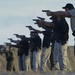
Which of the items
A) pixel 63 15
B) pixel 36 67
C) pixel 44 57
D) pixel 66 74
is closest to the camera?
pixel 66 74

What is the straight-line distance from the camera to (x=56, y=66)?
39.1ft

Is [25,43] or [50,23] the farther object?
[25,43]

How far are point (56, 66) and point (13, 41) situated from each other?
313 inches

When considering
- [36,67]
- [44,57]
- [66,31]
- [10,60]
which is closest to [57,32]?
[66,31]

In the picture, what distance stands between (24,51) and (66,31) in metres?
5.99

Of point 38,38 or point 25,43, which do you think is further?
point 25,43

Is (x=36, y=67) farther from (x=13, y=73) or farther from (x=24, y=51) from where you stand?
(x=13, y=73)

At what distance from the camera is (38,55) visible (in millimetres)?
14875

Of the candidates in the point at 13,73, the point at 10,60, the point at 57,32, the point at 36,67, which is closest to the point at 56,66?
the point at 57,32

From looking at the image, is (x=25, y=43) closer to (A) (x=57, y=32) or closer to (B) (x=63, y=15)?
(A) (x=57, y=32)

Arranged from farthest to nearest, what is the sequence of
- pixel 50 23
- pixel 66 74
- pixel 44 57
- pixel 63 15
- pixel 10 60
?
pixel 10 60 < pixel 44 57 < pixel 50 23 < pixel 63 15 < pixel 66 74

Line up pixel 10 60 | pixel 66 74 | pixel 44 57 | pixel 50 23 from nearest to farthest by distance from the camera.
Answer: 1. pixel 66 74
2. pixel 50 23
3. pixel 44 57
4. pixel 10 60

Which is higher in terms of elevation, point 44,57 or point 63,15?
point 63,15

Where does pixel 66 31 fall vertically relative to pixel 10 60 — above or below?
above
